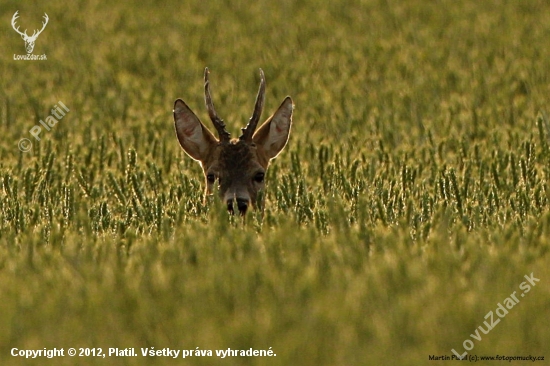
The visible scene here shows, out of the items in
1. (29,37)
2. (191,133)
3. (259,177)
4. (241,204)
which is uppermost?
(29,37)

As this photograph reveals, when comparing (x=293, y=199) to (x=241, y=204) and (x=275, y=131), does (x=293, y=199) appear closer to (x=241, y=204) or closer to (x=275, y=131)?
(x=275, y=131)

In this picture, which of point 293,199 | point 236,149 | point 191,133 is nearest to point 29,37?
point 191,133

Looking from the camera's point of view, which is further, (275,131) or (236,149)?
(275,131)

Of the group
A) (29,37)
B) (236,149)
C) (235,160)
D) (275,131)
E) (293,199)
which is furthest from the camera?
(29,37)

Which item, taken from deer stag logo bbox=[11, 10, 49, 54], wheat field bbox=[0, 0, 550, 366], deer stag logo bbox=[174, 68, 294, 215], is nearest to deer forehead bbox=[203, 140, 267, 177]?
deer stag logo bbox=[174, 68, 294, 215]

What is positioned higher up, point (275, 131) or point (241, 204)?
point (275, 131)

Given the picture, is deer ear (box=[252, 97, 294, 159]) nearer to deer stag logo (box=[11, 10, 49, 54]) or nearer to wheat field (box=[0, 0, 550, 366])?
wheat field (box=[0, 0, 550, 366])

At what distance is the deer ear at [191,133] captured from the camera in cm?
1005

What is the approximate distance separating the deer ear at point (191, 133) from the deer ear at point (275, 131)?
0.41m

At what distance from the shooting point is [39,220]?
978 centimetres

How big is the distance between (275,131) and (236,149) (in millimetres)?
740

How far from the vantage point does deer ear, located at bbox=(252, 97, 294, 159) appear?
33.3 feet

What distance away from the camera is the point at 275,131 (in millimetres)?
10242

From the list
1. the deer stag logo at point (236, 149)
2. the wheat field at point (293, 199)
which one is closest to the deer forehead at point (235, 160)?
the deer stag logo at point (236, 149)
